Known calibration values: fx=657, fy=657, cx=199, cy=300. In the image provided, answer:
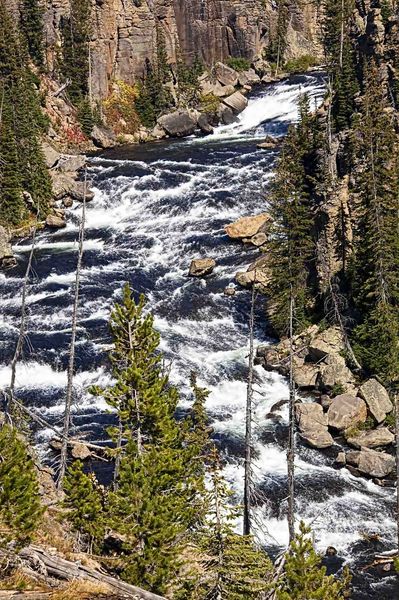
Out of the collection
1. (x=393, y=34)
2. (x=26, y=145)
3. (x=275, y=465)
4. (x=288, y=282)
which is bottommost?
(x=275, y=465)

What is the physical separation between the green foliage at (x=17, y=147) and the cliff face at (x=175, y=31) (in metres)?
16.9


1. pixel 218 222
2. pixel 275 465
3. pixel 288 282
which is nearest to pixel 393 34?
pixel 218 222

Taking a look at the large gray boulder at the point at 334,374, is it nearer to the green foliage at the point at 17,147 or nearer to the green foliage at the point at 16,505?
the green foliage at the point at 16,505

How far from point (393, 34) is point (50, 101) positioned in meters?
45.2

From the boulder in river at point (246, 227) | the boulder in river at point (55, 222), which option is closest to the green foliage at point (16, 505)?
the boulder in river at point (246, 227)

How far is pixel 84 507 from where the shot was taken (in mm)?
17172

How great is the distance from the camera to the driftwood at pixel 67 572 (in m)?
13.7

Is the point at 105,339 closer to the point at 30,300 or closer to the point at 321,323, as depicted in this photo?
the point at 30,300

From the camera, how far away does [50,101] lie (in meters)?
82.9

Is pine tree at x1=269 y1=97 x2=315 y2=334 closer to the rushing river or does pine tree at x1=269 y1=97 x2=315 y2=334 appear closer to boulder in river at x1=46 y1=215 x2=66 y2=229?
the rushing river

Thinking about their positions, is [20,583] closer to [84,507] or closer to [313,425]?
[84,507]

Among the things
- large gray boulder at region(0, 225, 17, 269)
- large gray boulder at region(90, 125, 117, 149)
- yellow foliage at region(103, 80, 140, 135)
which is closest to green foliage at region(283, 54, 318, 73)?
yellow foliage at region(103, 80, 140, 135)

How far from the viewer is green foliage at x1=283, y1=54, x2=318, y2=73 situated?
10731 cm

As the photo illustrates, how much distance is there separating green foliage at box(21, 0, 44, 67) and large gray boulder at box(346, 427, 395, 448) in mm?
70075
